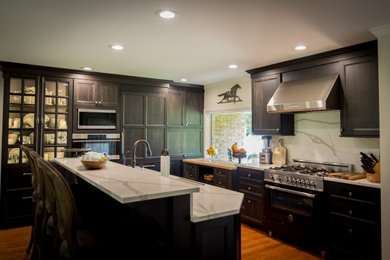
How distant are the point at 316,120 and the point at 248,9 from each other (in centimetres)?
226

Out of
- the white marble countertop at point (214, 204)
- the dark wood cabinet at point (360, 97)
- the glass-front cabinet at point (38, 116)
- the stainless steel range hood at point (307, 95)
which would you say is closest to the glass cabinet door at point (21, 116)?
the glass-front cabinet at point (38, 116)

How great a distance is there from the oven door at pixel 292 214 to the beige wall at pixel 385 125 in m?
0.70

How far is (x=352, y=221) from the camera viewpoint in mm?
3033

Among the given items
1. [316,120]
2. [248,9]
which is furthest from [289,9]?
[316,120]

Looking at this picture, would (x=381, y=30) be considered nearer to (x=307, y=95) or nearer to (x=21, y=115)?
(x=307, y=95)

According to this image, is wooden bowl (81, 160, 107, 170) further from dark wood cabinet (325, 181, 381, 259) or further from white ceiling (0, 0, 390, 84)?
dark wood cabinet (325, 181, 381, 259)

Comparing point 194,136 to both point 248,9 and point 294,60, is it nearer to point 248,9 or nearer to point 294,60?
point 294,60

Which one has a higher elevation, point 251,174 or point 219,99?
point 219,99

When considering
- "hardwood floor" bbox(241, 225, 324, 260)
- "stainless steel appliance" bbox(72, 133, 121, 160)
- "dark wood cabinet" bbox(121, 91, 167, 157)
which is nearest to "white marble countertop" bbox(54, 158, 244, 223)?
"hardwood floor" bbox(241, 225, 324, 260)

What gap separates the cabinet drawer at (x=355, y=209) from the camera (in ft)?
9.38

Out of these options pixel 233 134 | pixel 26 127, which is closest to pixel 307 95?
pixel 233 134

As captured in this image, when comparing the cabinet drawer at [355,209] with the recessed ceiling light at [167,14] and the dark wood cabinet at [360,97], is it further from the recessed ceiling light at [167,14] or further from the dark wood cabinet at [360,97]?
the recessed ceiling light at [167,14]

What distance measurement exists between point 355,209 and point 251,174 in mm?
1527

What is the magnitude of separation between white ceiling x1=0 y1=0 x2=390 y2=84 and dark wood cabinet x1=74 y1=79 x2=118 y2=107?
597 mm
